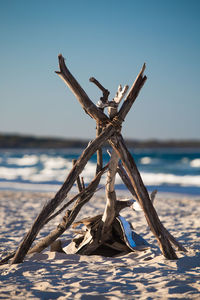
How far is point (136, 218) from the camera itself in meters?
8.00

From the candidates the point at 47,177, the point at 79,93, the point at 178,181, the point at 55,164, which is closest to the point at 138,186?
the point at 79,93

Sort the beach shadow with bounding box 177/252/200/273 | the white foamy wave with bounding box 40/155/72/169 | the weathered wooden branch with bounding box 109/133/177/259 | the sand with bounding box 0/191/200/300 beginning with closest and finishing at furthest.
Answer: the sand with bounding box 0/191/200/300, the beach shadow with bounding box 177/252/200/273, the weathered wooden branch with bounding box 109/133/177/259, the white foamy wave with bounding box 40/155/72/169

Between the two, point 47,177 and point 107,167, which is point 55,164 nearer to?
point 47,177

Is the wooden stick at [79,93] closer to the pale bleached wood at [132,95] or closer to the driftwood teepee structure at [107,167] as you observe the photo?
the driftwood teepee structure at [107,167]

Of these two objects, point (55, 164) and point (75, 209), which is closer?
point (75, 209)

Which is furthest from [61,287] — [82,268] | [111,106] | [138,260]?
[111,106]

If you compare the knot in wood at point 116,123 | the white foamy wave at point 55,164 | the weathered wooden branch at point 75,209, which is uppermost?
the white foamy wave at point 55,164

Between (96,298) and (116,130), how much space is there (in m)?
1.74

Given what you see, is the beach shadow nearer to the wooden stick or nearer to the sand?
the sand

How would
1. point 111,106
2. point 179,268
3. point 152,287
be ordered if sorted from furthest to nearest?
point 111,106 → point 179,268 → point 152,287

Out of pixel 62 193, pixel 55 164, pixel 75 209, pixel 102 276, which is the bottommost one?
pixel 102 276

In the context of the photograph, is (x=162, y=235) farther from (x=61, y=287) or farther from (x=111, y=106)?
(x=111, y=106)

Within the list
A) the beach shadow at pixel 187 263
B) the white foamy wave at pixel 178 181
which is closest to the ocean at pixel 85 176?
the white foamy wave at pixel 178 181

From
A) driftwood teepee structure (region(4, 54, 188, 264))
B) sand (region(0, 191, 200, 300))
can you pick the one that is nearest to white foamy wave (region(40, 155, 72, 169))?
sand (region(0, 191, 200, 300))
